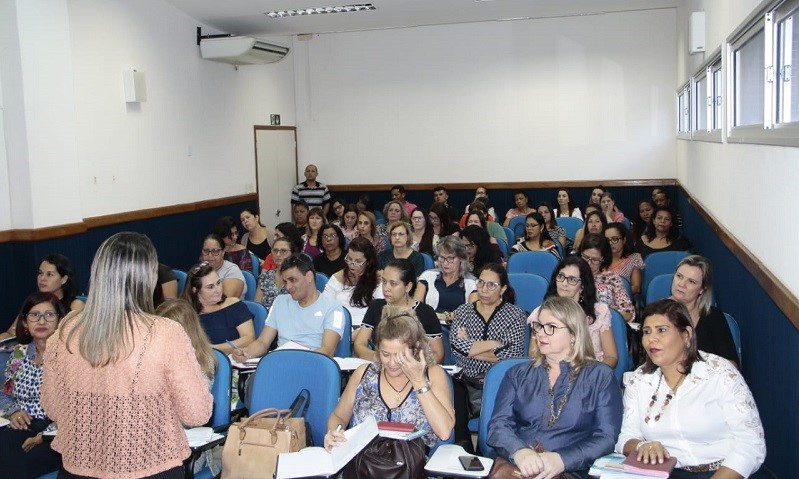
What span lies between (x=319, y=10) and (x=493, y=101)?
3480 mm

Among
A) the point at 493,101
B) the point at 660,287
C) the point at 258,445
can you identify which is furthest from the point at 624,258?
the point at 493,101

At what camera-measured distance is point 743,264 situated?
14.6 ft

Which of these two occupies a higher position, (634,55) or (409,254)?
(634,55)

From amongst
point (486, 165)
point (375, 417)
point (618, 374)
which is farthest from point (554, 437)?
point (486, 165)

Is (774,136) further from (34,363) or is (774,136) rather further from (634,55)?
(634,55)

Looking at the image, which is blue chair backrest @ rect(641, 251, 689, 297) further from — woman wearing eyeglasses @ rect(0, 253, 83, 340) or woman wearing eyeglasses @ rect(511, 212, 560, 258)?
woman wearing eyeglasses @ rect(0, 253, 83, 340)

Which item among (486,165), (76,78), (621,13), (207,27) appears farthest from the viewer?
(486,165)

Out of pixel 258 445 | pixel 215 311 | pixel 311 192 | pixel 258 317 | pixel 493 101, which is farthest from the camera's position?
pixel 311 192

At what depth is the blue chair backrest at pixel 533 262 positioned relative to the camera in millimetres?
6684

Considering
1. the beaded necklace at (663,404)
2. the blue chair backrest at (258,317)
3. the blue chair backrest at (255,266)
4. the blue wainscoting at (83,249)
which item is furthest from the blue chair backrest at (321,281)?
the beaded necklace at (663,404)

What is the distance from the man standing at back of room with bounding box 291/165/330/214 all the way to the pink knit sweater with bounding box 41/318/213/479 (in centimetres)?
981

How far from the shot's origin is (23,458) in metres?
3.73

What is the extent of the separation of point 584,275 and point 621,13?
7.88 m

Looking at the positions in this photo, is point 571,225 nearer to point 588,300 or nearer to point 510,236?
point 510,236
